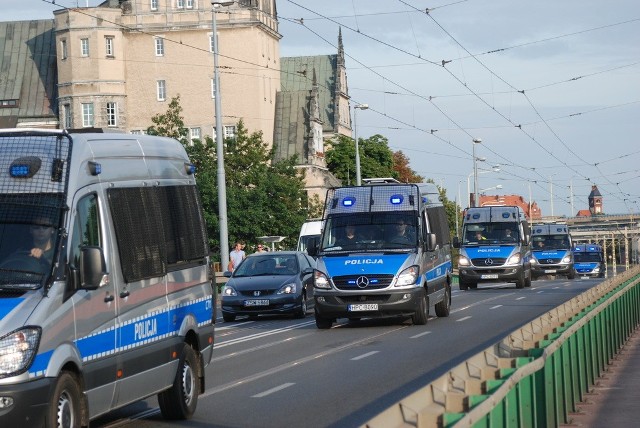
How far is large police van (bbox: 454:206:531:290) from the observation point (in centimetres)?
5041

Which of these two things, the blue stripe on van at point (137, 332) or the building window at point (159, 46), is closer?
the blue stripe on van at point (137, 332)

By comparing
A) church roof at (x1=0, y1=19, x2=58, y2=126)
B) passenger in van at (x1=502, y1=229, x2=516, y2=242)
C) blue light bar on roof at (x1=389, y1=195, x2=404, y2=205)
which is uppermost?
church roof at (x1=0, y1=19, x2=58, y2=126)

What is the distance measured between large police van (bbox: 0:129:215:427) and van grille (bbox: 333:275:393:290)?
13452 millimetres

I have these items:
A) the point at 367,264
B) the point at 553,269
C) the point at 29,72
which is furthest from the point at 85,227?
the point at 29,72

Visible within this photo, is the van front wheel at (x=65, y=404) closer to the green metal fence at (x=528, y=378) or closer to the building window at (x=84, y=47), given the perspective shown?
the green metal fence at (x=528, y=378)

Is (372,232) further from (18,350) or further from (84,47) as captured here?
(84,47)

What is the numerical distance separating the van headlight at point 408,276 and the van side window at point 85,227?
16.1 meters

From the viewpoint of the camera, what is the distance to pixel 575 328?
14.2 meters

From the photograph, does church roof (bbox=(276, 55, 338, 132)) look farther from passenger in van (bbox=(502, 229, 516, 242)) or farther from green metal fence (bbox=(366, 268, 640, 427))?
green metal fence (bbox=(366, 268, 640, 427))

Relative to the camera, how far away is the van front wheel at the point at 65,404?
10.1 metres

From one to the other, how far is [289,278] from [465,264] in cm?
1985

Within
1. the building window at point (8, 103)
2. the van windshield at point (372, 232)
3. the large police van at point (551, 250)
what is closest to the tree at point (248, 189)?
the large police van at point (551, 250)

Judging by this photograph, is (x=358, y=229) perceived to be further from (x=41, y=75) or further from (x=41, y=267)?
(x=41, y=75)

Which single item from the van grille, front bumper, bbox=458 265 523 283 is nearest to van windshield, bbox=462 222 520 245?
front bumper, bbox=458 265 523 283
